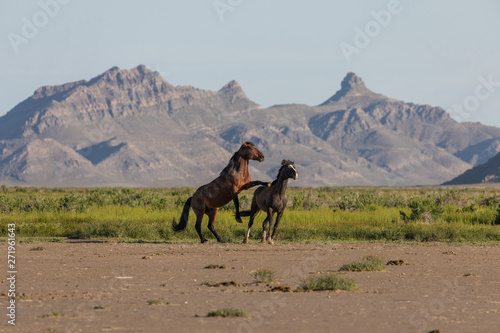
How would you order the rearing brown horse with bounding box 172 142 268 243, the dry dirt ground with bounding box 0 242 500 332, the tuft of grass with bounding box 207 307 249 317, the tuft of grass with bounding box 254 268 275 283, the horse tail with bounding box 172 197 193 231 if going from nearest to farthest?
the dry dirt ground with bounding box 0 242 500 332 < the tuft of grass with bounding box 207 307 249 317 < the tuft of grass with bounding box 254 268 275 283 < the rearing brown horse with bounding box 172 142 268 243 < the horse tail with bounding box 172 197 193 231

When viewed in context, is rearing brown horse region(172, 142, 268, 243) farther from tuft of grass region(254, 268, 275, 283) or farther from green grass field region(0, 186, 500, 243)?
tuft of grass region(254, 268, 275, 283)

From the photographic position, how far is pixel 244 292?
15352mm

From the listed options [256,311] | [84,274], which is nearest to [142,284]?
[84,274]

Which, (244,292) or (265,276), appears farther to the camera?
(265,276)

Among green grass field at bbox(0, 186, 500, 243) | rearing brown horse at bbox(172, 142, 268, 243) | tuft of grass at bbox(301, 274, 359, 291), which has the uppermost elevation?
rearing brown horse at bbox(172, 142, 268, 243)

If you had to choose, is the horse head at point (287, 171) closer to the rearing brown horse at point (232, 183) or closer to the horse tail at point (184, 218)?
the rearing brown horse at point (232, 183)

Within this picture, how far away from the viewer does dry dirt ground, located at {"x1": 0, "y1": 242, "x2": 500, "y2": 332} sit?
39.5ft

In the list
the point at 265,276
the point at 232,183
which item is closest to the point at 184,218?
the point at 232,183

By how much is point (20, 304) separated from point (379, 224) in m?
20.5

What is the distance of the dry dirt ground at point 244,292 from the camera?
474 inches

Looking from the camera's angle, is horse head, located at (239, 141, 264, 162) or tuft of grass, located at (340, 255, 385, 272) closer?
tuft of grass, located at (340, 255, 385, 272)

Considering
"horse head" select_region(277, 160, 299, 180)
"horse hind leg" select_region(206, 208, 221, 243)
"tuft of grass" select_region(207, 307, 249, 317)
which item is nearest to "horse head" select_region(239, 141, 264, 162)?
"horse head" select_region(277, 160, 299, 180)

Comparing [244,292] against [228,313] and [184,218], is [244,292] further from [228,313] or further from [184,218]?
[184,218]

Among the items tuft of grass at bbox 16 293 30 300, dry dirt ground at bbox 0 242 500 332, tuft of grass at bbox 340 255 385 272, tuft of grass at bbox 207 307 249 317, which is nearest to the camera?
dry dirt ground at bbox 0 242 500 332
